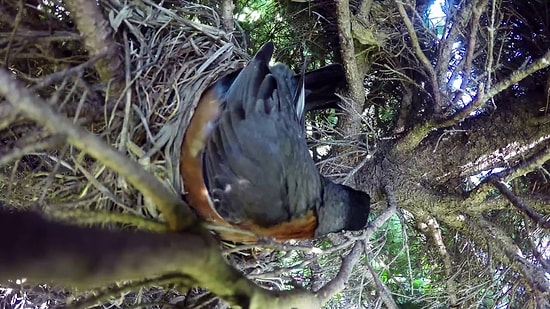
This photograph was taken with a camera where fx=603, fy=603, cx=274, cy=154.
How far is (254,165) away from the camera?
103cm

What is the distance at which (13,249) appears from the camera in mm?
364

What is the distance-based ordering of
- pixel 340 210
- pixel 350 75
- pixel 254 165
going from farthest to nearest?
pixel 350 75 < pixel 340 210 < pixel 254 165

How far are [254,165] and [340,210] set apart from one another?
217mm

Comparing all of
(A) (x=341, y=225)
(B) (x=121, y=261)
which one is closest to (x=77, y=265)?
(B) (x=121, y=261)

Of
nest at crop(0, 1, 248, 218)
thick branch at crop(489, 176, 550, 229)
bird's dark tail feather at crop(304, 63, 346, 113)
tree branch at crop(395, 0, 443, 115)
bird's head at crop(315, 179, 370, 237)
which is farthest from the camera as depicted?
bird's dark tail feather at crop(304, 63, 346, 113)

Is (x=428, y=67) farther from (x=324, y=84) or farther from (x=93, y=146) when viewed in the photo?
(x=93, y=146)

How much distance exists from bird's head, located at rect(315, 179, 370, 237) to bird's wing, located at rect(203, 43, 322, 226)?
0.04 metres

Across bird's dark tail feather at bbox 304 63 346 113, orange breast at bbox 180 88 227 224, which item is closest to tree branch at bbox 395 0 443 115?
bird's dark tail feather at bbox 304 63 346 113

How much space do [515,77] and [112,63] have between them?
759 millimetres

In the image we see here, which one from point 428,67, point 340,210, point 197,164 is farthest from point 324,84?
point 197,164

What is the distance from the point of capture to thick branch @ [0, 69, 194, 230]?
436 millimetres

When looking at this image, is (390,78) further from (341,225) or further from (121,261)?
(121,261)

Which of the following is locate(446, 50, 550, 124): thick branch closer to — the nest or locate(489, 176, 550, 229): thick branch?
locate(489, 176, 550, 229): thick branch

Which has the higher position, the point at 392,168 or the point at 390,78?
the point at 390,78
